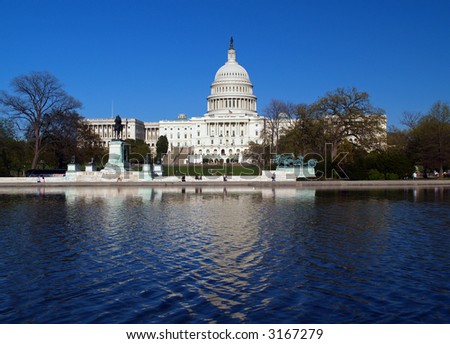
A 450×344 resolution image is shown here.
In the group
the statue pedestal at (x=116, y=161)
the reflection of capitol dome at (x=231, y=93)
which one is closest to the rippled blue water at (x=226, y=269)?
the statue pedestal at (x=116, y=161)

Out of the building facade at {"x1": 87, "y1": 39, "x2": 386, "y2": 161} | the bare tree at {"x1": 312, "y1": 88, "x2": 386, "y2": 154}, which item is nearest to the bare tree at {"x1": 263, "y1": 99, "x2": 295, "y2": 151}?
the bare tree at {"x1": 312, "y1": 88, "x2": 386, "y2": 154}

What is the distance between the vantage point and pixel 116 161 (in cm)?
4988

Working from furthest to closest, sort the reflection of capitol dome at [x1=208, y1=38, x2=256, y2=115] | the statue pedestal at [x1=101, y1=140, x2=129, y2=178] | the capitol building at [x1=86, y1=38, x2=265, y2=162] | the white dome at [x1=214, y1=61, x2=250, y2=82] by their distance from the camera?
the white dome at [x1=214, y1=61, x2=250, y2=82], the reflection of capitol dome at [x1=208, y1=38, x2=256, y2=115], the capitol building at [x1=86, y1=38, x2=265, y2=162], the statue pedestal at [x1=101, y1=140, x2=129, y2=178]

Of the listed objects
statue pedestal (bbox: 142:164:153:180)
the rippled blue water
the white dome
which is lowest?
the rippled blue water

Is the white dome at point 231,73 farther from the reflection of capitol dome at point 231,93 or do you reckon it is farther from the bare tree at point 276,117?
the bare tree at point 276,117

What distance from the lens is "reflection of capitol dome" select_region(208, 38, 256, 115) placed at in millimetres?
141500

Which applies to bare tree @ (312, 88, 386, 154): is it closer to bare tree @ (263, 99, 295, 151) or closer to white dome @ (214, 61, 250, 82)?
bare tree @ (263, 99, 295, 151)

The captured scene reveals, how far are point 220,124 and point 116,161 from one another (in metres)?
89.3

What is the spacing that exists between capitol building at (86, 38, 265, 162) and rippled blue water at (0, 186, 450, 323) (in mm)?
114425

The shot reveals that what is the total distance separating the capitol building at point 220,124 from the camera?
444 feet

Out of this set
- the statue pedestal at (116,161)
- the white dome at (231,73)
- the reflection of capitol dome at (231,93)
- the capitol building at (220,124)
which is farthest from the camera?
the white dome at (231,73)

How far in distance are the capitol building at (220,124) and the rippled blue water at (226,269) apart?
11442 centimetres
